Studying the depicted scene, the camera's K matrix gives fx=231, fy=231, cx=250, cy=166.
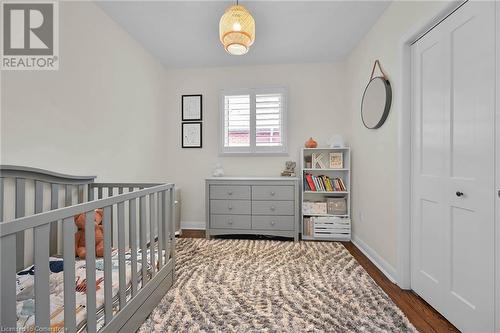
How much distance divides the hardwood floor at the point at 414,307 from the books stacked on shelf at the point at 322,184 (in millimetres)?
1050

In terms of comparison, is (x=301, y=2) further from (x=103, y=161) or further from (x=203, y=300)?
(x=203, y=300)

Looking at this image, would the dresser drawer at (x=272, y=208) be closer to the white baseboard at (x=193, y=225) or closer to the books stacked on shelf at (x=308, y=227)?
the books stacked on shelf at (x=308, y=227)

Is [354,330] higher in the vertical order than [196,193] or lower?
lower

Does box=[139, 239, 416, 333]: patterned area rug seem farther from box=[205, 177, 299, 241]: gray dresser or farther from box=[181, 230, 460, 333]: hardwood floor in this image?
box=[205, 177, 299, 241]: gray dresser

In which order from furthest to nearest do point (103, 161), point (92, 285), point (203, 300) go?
point (103, 161)
point (203, 300)
point (92, 285)

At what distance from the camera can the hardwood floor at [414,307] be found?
145 cm

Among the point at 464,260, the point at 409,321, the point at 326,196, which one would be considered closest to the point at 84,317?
the point at 409,321

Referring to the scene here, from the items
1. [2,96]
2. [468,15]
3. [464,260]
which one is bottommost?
[464,260]

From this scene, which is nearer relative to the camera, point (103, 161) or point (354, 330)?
point (354, 330)

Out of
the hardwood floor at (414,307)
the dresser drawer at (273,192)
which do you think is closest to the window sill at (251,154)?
the dresser drawer at (273,192)

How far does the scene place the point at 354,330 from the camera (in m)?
1.41

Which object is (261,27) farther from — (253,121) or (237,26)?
(253,121)

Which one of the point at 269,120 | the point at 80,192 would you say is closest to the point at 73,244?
the point at 80,192

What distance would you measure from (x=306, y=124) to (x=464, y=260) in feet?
7.91
